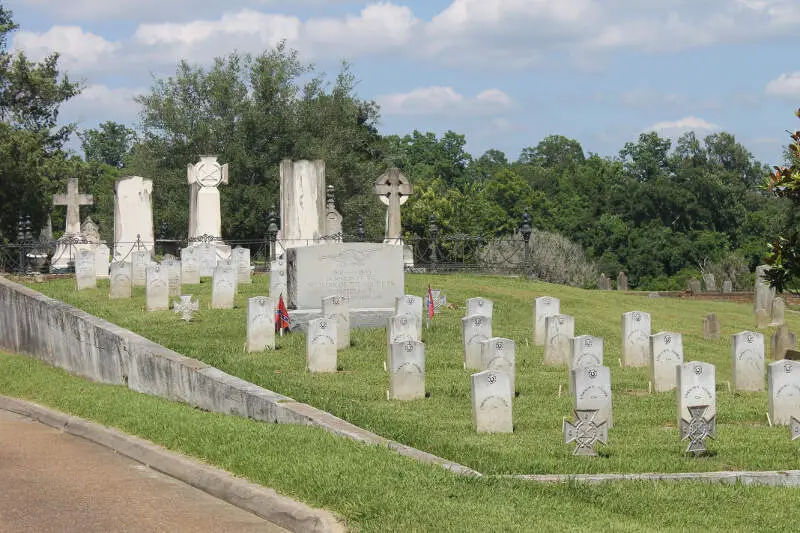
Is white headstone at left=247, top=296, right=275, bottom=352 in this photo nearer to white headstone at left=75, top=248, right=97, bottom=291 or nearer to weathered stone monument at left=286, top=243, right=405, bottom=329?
weathered stone monument at left=286, top=243, right=405, bottom=329

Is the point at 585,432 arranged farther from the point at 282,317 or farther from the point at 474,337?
the point at 282,317

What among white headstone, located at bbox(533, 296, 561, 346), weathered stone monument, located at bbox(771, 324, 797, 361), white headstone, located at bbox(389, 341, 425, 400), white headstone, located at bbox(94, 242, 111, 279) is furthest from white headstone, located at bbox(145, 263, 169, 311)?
weathered stone monument, located at bbox(771, 324, 797, 361)

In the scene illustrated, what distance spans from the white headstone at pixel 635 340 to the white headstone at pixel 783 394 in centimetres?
482

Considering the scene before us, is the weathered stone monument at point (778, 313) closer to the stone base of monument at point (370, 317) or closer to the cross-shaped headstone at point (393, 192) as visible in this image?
the cross-shaped headstone at point (393, 192)

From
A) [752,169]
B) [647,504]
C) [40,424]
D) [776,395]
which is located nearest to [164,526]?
[647,504]

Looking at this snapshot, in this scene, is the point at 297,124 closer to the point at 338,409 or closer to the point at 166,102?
the point at 166,102

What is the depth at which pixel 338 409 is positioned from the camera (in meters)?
13.3

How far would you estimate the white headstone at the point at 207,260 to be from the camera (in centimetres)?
2944

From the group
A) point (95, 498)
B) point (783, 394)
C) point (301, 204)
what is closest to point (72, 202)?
point (301, 204)

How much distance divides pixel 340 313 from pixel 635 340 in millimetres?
4832

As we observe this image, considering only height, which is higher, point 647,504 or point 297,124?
point 297,124

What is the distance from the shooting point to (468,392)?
1530 cm

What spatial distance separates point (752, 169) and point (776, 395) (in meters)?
83.4

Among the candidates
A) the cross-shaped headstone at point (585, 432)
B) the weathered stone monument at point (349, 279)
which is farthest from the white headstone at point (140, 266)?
the cross-shaped headstone at point (585, 432)
